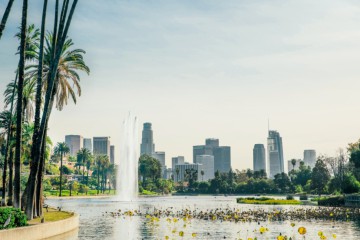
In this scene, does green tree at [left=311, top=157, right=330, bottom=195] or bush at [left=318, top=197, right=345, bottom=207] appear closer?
bush at [left=318, top=197, right=345, bottom=207]

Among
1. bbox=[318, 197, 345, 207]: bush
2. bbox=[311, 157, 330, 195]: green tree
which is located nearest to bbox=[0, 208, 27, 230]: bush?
bbox=[318, 197, 345, 207]: bush

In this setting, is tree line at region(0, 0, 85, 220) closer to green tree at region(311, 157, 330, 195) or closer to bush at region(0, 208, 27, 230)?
bush at region(0, 208, 27, 230)

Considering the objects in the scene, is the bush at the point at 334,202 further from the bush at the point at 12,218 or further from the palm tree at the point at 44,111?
the bush at the point at 12,218

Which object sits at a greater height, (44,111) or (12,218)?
(44,111)

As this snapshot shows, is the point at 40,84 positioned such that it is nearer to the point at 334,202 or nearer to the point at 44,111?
the point at 44,111

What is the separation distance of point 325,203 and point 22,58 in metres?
64.8

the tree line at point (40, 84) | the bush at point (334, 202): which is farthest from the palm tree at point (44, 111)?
the bush at point (334, 202)

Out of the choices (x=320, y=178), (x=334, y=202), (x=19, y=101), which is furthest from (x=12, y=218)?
(x=320, y=178)

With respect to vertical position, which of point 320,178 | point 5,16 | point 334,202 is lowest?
point 334,202

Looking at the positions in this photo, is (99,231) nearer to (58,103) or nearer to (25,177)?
(58,103)

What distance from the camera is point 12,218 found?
2828cm

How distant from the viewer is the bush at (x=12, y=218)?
1073 inches

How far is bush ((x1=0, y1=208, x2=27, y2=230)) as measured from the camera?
27.2m

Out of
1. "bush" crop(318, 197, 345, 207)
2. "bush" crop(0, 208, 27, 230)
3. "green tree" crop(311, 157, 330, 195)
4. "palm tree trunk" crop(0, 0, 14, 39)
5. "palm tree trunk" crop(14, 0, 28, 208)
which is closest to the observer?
"bush" crop(0, 208, 27, 230)
